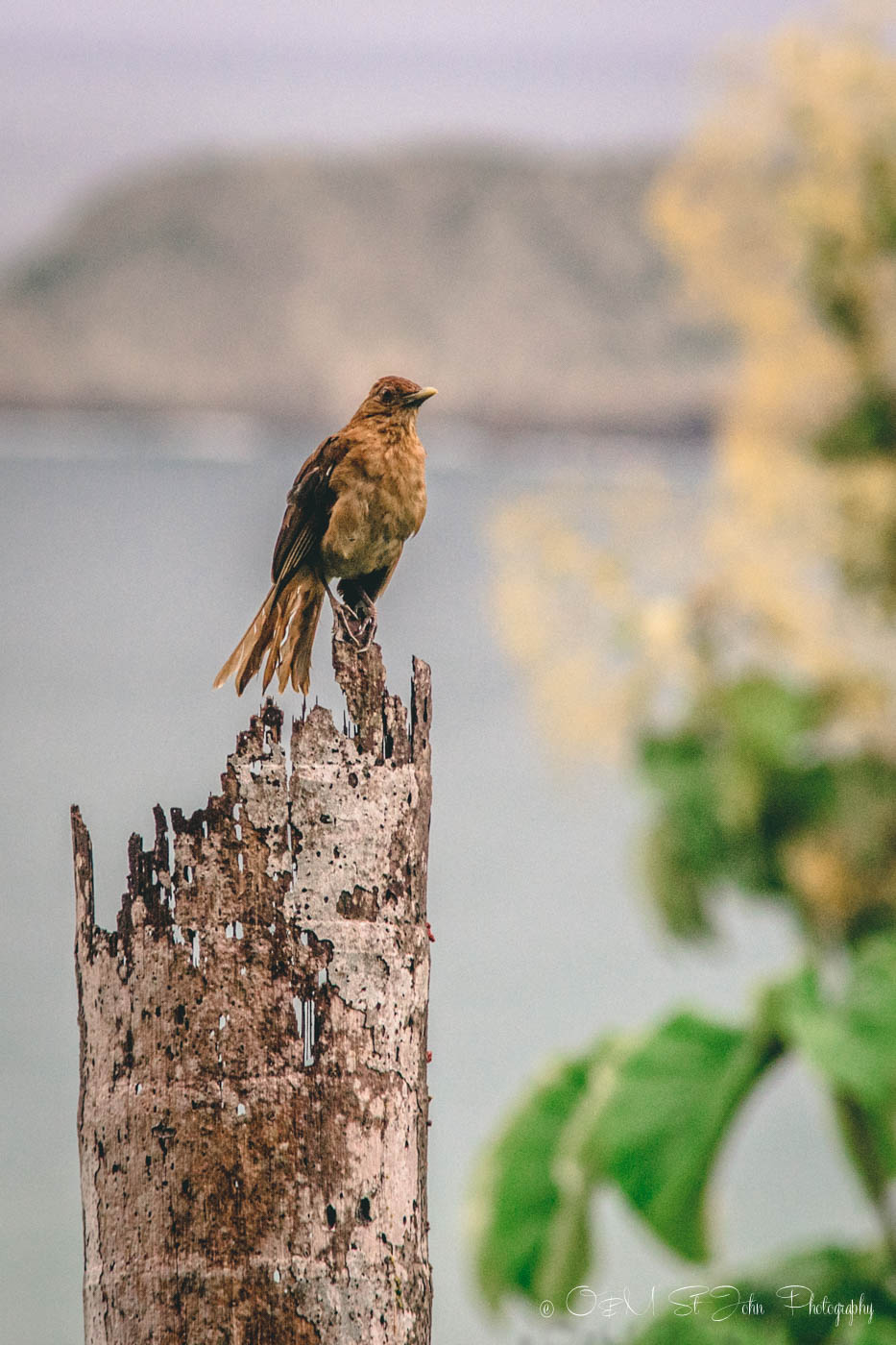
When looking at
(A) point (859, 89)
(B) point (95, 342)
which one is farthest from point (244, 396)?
(A) point (859, 89)

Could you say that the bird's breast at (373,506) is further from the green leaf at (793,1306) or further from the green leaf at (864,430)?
the green leaf at (864,430)

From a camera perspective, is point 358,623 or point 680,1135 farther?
point 680,1135

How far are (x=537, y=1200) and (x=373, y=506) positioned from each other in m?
1.87

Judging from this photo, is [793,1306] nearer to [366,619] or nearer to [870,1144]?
[870,1144]

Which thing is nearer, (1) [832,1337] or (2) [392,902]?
(2) [392,902]

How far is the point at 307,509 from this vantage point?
91cm

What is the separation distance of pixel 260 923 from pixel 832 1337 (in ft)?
6.50

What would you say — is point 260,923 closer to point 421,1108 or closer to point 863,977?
point 421,1108

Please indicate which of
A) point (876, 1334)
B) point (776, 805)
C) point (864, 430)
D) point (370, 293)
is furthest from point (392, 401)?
point (370, 293)

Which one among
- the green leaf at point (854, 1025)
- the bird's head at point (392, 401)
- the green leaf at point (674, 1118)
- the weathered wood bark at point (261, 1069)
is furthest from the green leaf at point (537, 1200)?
the bird's head at point (392, 401)

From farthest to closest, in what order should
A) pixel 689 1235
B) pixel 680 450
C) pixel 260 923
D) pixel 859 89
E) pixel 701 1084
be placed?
pixel 680 450
pixel 859 89
pixel 701 1084
pixel 689 1235
pixel 260 923

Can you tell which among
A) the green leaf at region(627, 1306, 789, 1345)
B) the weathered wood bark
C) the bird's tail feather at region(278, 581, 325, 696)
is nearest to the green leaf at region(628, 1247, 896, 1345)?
the green leaf at region(627, 1306, 789, 1345)

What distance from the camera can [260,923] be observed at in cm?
78

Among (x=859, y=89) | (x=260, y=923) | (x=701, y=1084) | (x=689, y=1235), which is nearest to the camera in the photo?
(x=260, y=923)
